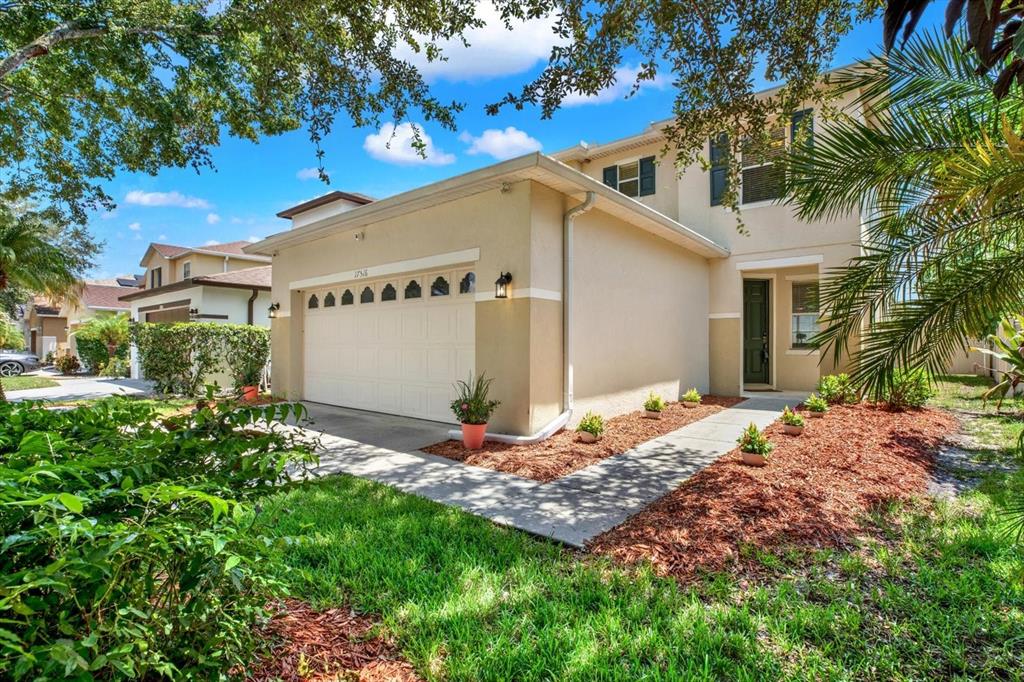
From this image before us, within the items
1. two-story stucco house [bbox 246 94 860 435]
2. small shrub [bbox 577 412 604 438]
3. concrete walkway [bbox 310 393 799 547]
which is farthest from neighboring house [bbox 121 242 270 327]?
small shrub [bbox 577 412 604 438]

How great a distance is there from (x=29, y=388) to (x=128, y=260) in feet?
54.0

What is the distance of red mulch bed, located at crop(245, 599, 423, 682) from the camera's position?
2.20 metres

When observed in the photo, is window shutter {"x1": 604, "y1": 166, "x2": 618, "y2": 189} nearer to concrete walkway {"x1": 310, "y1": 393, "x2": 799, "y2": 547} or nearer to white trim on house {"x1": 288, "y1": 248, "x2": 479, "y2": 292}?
white trim on house {"x1": 288, "y1": 248, "x2": 479, "y2": 292}

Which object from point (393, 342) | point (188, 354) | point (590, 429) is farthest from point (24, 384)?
point (590, 429)

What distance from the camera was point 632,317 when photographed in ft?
29.8

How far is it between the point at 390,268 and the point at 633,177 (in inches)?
291

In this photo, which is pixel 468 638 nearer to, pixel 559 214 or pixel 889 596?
pixel 889 596

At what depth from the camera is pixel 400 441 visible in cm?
722

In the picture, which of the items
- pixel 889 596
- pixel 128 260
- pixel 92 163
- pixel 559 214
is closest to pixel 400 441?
pixel 559 214

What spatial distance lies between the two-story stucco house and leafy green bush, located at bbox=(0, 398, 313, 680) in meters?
4.88

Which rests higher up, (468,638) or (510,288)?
(510,288)

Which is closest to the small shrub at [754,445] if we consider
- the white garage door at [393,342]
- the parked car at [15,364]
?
the white garage door at [393,342]

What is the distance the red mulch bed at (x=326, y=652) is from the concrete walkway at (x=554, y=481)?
1679 millimetres

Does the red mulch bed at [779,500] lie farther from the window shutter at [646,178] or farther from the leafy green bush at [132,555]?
the window shutter at [646,178]
